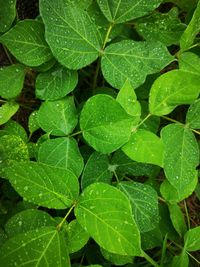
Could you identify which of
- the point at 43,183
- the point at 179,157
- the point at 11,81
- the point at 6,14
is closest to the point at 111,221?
the point at 43,183

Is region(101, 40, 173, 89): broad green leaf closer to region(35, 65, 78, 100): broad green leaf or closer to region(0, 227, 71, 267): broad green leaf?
region(35, 65, 78, 100): broad green leaf

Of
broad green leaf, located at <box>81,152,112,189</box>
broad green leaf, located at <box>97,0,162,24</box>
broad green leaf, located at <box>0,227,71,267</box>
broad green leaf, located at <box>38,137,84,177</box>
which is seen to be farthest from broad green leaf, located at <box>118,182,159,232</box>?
broad green leaf, located at <box>97,0,162,24</box>

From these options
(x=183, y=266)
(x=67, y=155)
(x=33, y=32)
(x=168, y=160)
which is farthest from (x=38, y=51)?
(x=183, y=266)

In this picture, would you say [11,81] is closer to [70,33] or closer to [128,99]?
[70,33]

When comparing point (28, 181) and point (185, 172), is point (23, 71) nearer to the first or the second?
point (28, 181)

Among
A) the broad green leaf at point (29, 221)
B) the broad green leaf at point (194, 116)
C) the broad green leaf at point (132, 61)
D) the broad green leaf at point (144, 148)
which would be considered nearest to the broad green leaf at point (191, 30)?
the broad green leaf at point (132, 61)
